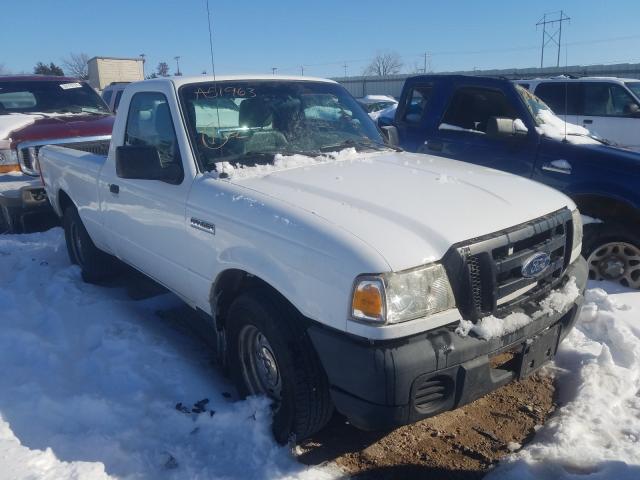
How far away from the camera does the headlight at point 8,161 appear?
6684 millimetres

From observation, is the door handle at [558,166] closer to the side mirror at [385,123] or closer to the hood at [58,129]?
the side mirror at [385,123]

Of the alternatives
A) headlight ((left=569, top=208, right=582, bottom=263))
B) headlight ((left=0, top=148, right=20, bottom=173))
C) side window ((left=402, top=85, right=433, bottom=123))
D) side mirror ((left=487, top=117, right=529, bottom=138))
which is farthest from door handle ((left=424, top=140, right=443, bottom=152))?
headlight ((left=0, top=148, right=20, bottom=173))

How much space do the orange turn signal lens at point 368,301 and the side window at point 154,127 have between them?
1601 millimetres

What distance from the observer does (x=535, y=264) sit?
280cm

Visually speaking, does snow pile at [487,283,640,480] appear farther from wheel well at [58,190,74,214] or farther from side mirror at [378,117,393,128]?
wheel well at [58,190,74,214]

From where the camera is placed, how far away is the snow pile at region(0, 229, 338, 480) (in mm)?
2742

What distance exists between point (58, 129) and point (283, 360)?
5.65 metres

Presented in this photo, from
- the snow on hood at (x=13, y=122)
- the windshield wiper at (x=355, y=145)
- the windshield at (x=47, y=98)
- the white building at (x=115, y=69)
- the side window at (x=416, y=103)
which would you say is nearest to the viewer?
the windshield wiper at (x=355, y=145)

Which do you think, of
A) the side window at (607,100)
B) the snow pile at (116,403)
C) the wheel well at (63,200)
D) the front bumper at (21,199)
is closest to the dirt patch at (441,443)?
the snow pile at (116,403)

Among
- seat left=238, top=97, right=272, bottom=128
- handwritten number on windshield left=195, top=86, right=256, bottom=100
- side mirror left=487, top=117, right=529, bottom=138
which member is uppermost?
handwritten number on windshield left=195, top=86, right=256, bottom=100

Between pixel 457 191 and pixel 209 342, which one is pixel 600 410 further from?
pixel 209 342

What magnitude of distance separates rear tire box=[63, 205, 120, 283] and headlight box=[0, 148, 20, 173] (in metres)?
1.78

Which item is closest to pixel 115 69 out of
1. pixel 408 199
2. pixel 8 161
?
pixel 8 161

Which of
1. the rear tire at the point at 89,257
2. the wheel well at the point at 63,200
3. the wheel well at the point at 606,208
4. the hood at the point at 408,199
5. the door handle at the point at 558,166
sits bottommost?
the rear tire at the point at 89,257
